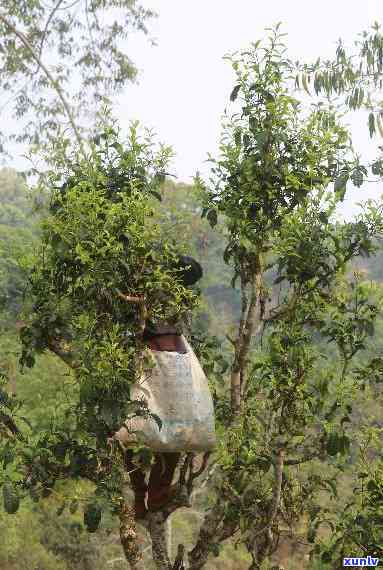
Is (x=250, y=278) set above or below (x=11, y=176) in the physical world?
below

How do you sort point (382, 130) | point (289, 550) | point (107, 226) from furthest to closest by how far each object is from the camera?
point (289, 550) → point (382, 130) → point (107, 226)

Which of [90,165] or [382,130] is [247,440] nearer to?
[90,165]

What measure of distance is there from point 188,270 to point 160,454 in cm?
79

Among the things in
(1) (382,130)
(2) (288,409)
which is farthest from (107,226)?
(1) (382,130)

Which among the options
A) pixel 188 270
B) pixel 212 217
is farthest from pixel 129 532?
pixel 212 217

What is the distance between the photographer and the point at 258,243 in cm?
269

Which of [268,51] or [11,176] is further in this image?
[11,176]

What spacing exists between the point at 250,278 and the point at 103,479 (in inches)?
40.7

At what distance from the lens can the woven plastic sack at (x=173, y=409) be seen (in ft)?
8.23

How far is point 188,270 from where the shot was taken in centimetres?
270

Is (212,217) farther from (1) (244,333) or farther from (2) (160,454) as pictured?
(2) (160,454)

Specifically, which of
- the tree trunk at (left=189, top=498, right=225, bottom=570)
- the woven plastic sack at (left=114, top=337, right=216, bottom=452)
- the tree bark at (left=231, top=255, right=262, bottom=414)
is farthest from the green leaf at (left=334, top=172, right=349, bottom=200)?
the tree trunk at (left=189, top=498, right=225, bottom=570)

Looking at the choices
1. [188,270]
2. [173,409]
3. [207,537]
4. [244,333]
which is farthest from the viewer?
[207,537]

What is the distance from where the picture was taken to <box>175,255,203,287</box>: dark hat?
8.69 feet
